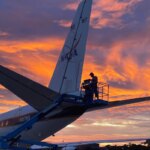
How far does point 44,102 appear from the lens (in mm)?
23688

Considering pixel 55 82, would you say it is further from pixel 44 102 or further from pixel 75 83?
pixel 44 102

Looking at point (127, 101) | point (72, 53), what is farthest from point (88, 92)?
point (72, 53)

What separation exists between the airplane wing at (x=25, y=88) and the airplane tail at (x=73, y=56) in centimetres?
520

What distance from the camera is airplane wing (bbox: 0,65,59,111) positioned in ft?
67.3

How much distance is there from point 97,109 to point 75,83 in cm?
262

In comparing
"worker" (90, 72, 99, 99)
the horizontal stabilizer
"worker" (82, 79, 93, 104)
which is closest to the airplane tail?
"worker" (82, 79, 93, 104)

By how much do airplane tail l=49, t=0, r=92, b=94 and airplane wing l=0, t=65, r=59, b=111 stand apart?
5197mm

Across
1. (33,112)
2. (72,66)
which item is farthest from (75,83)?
(33,112)

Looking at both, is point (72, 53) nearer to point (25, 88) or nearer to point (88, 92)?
point (88, 92)

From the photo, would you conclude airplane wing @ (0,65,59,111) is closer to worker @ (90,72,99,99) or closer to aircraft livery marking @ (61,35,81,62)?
worker @ (90,72,99,99)

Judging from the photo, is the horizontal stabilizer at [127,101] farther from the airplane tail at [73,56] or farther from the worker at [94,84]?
the airplane tail at [73,56]

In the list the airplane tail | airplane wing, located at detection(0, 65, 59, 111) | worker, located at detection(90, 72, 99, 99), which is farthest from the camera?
the airplane tail

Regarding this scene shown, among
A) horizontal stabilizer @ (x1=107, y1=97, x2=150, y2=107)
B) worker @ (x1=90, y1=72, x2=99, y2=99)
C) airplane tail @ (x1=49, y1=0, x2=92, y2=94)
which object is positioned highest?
airplane tail @ (x1=49, y1=0, x2=92, y2=94)

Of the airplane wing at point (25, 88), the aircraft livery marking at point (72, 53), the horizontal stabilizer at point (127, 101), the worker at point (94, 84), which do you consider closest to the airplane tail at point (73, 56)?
the aircraft livery marking at point (72, 53)
